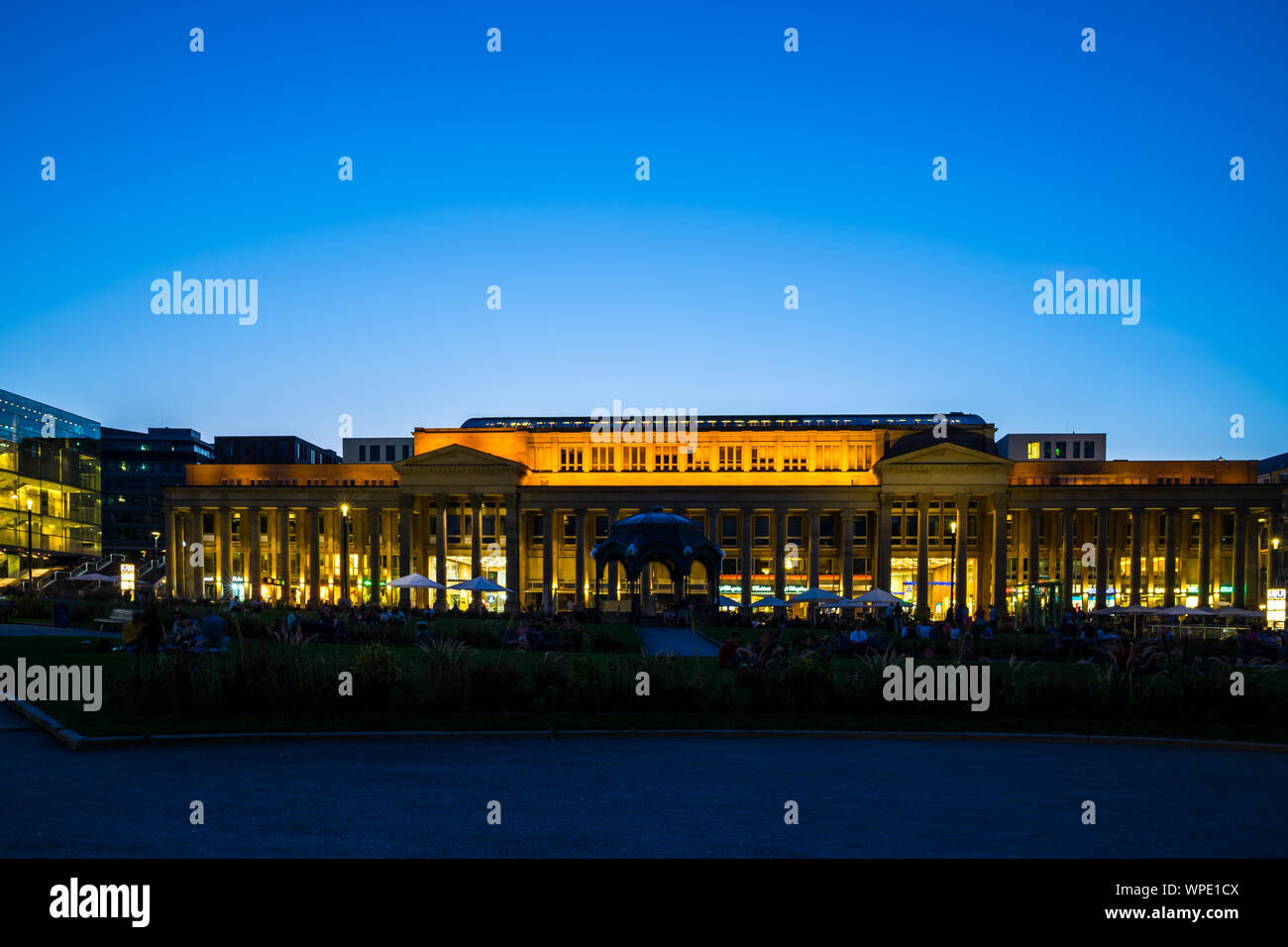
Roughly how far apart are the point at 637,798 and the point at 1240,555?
8699 cm

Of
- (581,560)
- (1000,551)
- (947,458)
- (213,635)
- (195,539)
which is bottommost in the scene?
(581,560)

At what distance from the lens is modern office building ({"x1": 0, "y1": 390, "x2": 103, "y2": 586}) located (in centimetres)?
8556

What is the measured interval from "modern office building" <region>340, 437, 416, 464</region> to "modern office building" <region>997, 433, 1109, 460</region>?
220 ft

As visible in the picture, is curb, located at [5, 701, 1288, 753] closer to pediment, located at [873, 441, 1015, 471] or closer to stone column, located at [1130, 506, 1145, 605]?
pediment, located at [873, 441, 1015, 471]

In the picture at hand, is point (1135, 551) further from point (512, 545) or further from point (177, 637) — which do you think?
point (177, 637)

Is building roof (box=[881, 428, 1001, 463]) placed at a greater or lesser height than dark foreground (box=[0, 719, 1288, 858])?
greater

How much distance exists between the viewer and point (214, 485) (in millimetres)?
90812

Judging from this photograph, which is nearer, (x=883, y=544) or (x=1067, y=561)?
(x=1067, y=561)

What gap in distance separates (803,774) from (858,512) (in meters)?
75.2

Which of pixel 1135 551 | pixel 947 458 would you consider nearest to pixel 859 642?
pixel 947 458

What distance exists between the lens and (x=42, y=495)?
298 feet

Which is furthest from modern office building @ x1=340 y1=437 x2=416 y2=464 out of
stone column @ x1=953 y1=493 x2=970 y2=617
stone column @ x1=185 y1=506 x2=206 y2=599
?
stone column @ x1=953 y1=493 x2=970 y2=617
